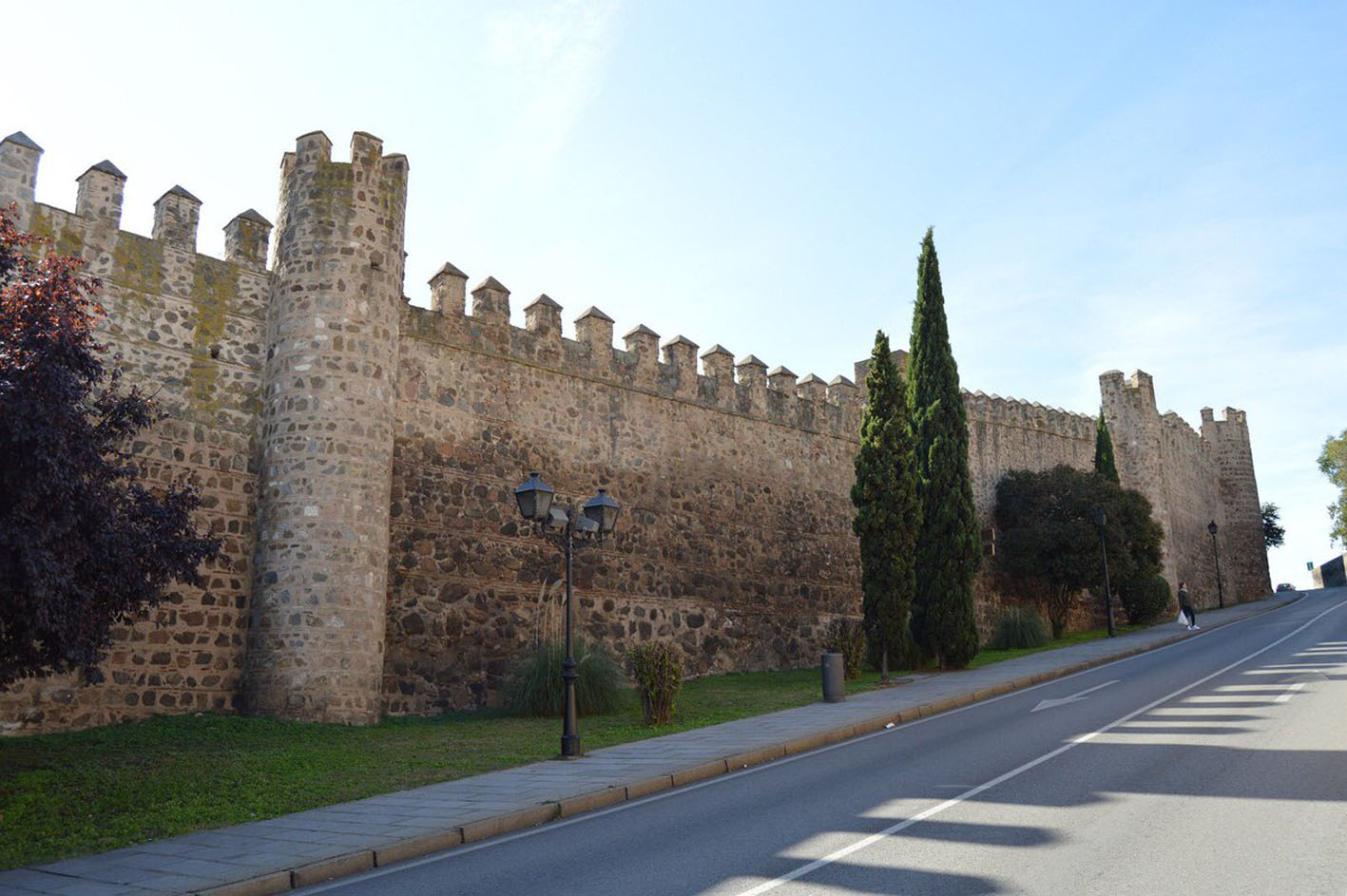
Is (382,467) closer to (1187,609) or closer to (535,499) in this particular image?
(535,499)

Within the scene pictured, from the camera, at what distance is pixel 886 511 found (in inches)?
795

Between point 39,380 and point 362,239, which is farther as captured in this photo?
point 362,239

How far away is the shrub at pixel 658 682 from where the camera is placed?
13.9 meters

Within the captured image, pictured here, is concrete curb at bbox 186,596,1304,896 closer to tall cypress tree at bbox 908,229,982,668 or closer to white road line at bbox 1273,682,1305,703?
white road line at bbox 1273,682,1305,703

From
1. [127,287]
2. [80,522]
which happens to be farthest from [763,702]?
[127,287]

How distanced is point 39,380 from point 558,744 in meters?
7.07

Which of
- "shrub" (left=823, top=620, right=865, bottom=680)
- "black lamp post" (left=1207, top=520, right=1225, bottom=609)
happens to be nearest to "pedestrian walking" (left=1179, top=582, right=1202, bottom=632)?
"black lamp post" (left=1207, top=520, right=1225, bottom=609)

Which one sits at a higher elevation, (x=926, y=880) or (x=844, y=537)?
(x=844, y=537)

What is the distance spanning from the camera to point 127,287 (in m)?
14.6

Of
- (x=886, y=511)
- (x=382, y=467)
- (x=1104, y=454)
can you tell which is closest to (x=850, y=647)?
(x=886, y=511)

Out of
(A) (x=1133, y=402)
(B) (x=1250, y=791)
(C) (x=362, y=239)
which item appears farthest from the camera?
(A) (x=1133, y=402)

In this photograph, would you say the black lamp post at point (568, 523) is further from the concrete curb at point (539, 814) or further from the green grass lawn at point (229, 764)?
the concrete curb at point (539, 814)

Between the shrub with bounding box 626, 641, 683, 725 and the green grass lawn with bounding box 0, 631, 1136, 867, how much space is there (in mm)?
399

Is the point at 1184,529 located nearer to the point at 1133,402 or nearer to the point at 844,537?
the point at 1133,402
